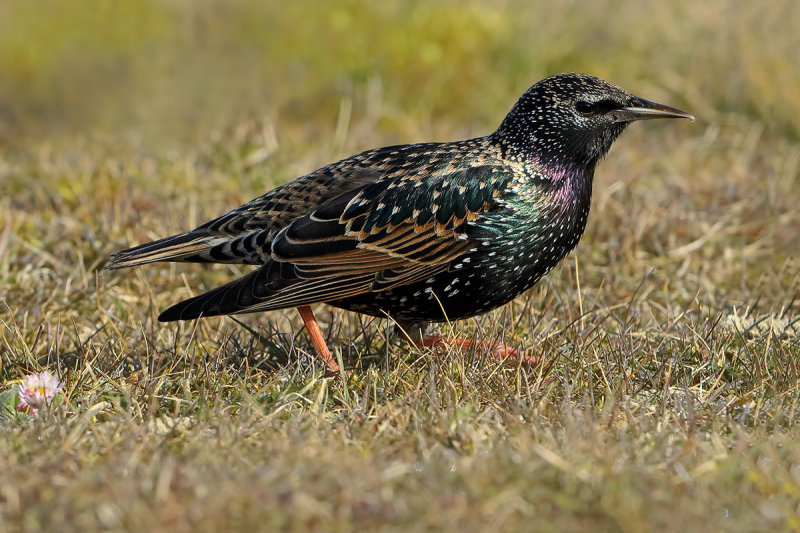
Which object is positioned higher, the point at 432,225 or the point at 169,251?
the point at 432,225

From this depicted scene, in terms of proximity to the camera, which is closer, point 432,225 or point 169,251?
point 432,225

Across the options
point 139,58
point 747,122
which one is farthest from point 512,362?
point 139,58

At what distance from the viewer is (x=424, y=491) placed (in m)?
3.34

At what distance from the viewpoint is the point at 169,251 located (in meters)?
5.10

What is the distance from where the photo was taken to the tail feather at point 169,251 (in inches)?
199

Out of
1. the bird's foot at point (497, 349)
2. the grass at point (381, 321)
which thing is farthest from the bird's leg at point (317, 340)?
the bird's foot at point (497, 349)

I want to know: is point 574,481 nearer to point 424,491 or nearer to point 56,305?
point 424,491

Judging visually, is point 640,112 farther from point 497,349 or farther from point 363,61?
point 363,61

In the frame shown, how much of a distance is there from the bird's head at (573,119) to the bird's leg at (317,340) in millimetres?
1163

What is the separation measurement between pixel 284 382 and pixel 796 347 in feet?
6.91

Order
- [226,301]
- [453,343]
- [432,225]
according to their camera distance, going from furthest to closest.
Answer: [432,225]
[226,301]
[453,343]

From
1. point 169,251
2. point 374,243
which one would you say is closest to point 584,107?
point 374,243

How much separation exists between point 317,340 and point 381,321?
627 millimetres

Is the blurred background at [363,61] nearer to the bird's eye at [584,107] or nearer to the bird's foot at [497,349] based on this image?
the bird's eye at [584,107]
